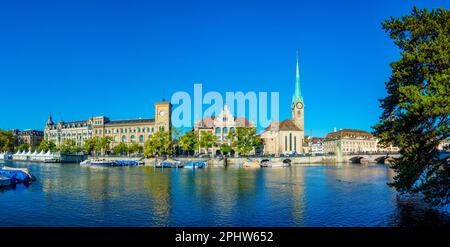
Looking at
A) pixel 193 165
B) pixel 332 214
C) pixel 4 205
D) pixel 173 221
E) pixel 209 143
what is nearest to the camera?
pixel 173 221

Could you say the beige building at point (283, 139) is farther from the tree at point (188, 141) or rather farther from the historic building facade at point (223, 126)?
the tree at point (188, 141)

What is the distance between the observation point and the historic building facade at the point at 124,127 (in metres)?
162

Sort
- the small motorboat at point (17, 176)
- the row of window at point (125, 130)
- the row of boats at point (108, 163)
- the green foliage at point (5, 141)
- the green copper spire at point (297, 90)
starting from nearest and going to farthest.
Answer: the small motorboat at point (17, 176) < the row of boats at point (108, 163) < the row of window at point (125, 130) < the green foliage at point (5, 141) < the green copper spire at point (297, 90)

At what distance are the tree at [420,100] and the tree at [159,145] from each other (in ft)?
359

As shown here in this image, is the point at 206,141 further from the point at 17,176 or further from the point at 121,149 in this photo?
the point at 17,176

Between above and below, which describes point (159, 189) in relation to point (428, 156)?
below

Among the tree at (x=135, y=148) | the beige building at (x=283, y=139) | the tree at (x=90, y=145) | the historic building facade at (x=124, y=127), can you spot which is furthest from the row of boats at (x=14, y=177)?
Result: the beige building at (x=283, y=139)

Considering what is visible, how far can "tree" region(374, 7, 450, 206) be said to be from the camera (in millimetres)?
22625

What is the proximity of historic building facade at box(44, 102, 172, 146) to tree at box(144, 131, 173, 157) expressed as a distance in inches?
862
